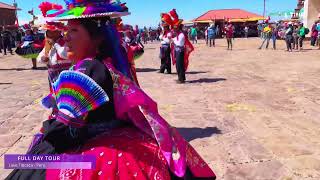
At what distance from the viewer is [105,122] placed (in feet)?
7.43

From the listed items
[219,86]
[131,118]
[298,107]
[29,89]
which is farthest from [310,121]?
[29,89]

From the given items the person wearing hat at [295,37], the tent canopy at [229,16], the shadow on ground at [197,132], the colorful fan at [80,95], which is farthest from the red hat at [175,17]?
the tent canopy at [229,16]

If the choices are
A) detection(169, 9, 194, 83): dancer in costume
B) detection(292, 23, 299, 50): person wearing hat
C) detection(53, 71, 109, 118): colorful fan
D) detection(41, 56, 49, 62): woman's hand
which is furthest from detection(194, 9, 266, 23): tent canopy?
detection(53, 71, 109, 118): colorful fan

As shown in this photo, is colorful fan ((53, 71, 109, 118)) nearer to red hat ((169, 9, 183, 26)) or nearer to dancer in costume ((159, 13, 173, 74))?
red hat ((169, 9, 183, 26))

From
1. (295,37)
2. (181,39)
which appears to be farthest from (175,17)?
(295,37)

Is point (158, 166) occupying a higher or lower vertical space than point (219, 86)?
higher

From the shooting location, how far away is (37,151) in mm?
2252

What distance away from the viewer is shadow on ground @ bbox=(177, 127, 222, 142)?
20.8 feet

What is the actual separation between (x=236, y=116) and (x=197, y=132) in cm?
127

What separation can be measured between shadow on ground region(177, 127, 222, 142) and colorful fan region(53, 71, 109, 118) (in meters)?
4.17

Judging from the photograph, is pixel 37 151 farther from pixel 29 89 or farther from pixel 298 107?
pixel 29 89

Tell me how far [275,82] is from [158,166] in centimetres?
990

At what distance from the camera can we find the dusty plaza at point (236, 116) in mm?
5145

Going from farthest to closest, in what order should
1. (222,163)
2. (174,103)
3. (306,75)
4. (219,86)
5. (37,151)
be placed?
(306,75) < (219,86) < (174,103) < (222,163) < (37,151)
